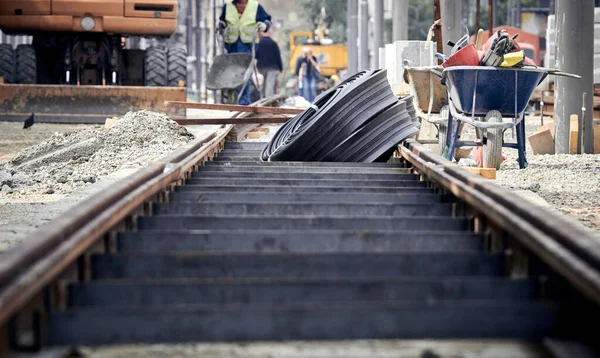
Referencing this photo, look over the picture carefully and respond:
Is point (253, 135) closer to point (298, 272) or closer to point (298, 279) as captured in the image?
point (298, 272)

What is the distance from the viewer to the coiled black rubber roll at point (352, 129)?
938 centimetres

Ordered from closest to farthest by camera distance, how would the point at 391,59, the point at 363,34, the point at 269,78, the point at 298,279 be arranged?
the point at 298,279 → the point at 391,59 → the point at 269,78 → the point at 363,34

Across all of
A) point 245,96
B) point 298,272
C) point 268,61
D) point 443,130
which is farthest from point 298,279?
point 268,61

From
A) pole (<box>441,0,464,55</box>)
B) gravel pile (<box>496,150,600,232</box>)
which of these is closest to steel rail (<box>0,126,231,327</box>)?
gravel pile (<box>496,150,600,232</box>)

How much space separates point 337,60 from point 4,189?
42.7 meters

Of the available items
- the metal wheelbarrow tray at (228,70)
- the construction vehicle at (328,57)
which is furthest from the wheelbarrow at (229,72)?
the construction vehicle at (328,57)

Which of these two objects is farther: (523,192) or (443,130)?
(443,130)

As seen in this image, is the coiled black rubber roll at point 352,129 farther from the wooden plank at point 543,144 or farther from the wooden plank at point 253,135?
the wooden plank at point 253,135

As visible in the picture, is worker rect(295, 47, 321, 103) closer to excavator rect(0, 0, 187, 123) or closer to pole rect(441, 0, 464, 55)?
pole rect(441, 0, 464, 55)

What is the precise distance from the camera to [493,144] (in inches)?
440

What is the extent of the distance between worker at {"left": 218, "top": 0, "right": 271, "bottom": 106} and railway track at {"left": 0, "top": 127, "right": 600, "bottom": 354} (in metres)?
14.8

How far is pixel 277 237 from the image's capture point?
509cm

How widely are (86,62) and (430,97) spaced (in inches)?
385

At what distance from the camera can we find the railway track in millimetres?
3779
